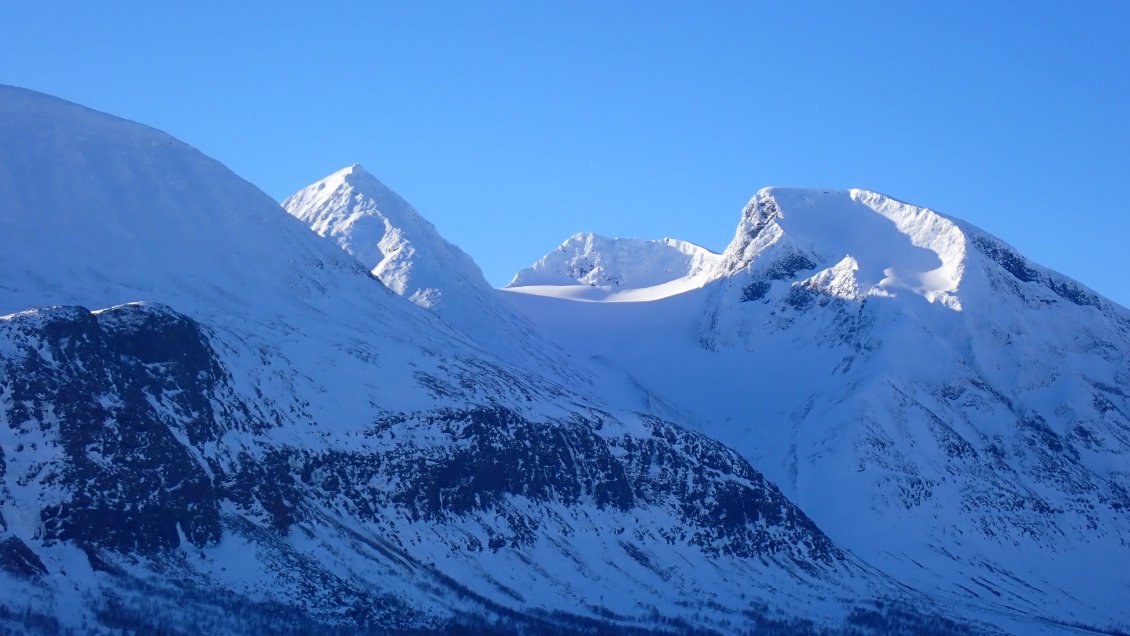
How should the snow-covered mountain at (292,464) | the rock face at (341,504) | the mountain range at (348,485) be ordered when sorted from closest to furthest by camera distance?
the rock face at (341,504) < the snow-covered mountain at (292,464) < the mountain range at (348,485)

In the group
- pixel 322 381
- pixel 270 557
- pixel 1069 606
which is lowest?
pixel 270 557

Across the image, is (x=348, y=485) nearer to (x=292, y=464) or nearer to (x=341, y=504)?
(x=341, y=504)

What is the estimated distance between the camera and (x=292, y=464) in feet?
460

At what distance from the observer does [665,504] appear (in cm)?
16575

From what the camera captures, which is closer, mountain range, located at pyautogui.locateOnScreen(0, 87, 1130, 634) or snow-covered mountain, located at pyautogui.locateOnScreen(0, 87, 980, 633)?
snow-covered mountain, located at pyautogui.locateOnScreen(0, 87, 980, 633)

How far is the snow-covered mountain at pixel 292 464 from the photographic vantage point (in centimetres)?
11844

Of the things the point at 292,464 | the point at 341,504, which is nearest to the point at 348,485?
the point at 341,504

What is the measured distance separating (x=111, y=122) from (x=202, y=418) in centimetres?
7487

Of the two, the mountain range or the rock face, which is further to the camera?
the mountain range

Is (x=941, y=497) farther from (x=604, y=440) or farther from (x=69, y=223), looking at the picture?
(x=69, y=223)

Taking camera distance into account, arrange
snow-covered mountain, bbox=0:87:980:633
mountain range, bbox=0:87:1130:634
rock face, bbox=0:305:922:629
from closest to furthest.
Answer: rock face, bbox=0:305:922:629, snow-covered mountain, bbox=0:87:980:633, mountain range, bbox=0:87:1130:634

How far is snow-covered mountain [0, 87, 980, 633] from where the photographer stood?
4663 inches

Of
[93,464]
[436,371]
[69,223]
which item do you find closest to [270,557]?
[93,464]

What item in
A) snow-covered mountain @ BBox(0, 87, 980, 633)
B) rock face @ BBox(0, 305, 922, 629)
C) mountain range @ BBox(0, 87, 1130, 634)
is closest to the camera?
rock face @ BBox(0, 305, 922, 629)
